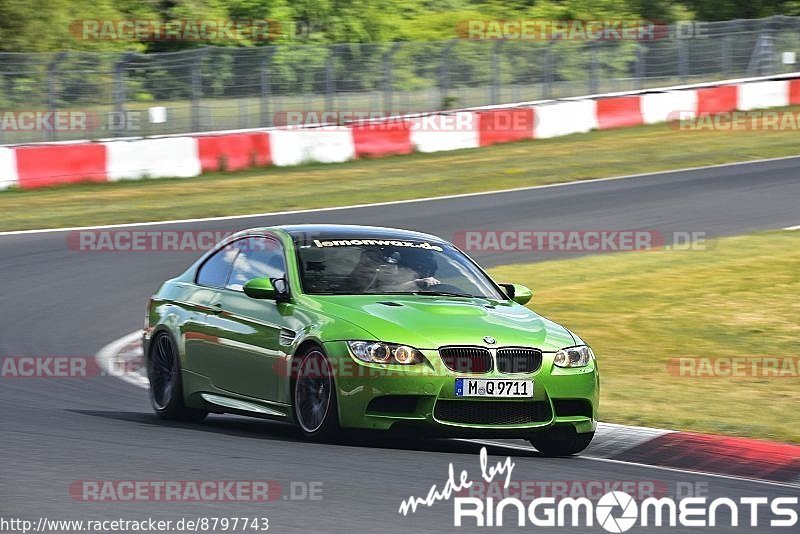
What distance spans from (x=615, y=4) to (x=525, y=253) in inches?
1359

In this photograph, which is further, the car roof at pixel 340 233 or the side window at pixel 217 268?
A: the side window at pixel 217 268

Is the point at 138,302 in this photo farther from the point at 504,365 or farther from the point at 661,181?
the point at 661,181

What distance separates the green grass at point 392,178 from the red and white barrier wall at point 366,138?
0.27 metres

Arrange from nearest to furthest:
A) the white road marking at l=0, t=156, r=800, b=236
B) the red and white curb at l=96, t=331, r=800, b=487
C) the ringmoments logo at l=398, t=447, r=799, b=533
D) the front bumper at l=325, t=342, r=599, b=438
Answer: the ringmoments logo at l=398, t=447, r=799, b=533, the red and white curb at l=96, t=331, r=800, b=487, the front bumper at l=325, t=342, r=599, b=438, the white road marking at l=0, t=156, r=800, b=236

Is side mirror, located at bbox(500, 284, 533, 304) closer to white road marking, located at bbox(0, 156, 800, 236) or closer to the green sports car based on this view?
the green sports car

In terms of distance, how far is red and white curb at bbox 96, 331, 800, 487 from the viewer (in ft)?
27.7

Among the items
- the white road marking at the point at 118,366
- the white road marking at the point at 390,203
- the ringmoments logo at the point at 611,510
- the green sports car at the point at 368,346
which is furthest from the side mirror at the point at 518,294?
the white road marking at the point at 390,203

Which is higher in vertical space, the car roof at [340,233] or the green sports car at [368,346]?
the car roof at [340,233]

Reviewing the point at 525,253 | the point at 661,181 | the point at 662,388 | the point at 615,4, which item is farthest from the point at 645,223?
the point at 615,4

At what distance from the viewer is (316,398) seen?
29.3 ft

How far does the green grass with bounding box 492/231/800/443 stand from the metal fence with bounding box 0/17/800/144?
10.5m

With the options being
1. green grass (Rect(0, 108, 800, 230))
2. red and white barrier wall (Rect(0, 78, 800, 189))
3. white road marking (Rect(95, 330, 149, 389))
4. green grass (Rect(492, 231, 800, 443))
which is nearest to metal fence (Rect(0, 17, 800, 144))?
red and white barrier wall (Rect(0, 78, 800, 189))

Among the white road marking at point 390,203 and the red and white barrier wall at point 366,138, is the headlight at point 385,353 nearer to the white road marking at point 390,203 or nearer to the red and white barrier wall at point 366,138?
the white road marking at point 390,203

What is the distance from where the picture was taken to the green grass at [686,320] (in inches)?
414
